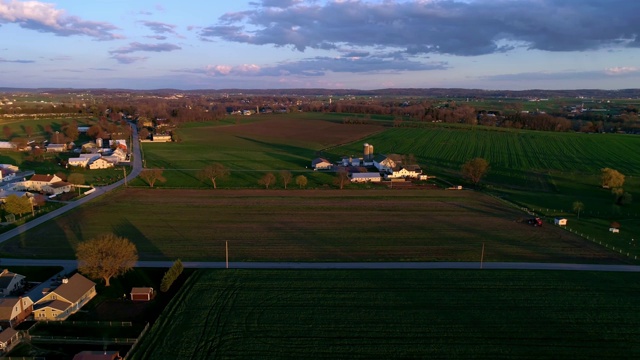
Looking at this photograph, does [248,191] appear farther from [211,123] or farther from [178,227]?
[211,123]

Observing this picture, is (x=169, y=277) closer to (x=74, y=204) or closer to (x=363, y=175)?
(x=74, y=204)

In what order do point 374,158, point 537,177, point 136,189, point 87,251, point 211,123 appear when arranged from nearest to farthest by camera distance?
point 87,251
point 136,189
point 537,177
point 374,158
point 211,123

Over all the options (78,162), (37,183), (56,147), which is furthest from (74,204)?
(56,147)

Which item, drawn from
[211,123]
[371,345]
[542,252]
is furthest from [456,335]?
[211,123]

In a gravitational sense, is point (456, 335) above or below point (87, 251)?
below

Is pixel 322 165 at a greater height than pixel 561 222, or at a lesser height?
greater

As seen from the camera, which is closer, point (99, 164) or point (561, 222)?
point (561, 222)
